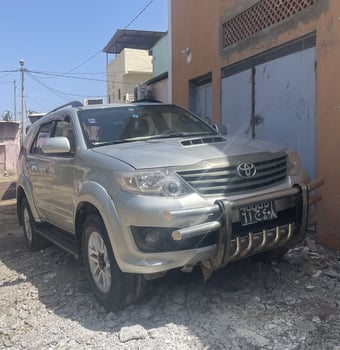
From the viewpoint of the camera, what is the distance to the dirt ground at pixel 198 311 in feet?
10.4

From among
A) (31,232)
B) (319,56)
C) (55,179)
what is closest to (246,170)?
(55,179)

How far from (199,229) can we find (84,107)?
2.31 m

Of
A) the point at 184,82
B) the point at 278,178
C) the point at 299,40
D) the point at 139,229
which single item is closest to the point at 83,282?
the point at 139,229

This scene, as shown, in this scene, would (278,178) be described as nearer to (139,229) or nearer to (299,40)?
(139,229)

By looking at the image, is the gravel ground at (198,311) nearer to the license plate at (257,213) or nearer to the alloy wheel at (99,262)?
the alloy wheel at (99,262)

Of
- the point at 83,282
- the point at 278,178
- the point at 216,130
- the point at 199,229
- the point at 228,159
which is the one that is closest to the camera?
the point at 199,229

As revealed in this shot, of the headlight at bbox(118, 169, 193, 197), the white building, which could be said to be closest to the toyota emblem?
the headlight at bbox(118, 169, 193, 197)

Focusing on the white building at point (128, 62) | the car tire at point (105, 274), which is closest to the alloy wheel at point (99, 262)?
the car tire at point (105, 274)

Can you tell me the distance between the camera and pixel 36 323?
146 inches

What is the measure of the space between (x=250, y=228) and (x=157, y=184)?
81 cm

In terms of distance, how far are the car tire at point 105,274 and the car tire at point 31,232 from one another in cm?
204

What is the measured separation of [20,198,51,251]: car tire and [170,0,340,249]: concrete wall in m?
3.52

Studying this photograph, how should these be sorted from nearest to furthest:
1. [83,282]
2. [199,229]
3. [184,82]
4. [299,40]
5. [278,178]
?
[199,229] → [278,178] → [83,282] → [299,40] → [184,82]

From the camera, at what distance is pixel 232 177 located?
346 cm
